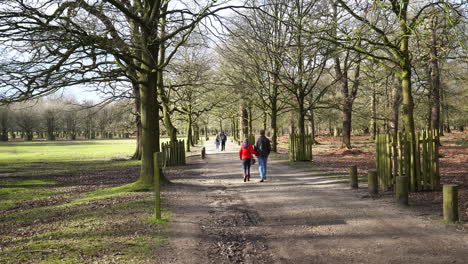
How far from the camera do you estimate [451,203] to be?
6301 millimetres

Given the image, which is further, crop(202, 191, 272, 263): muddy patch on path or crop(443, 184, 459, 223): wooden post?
crop(443, 184, 459, 223): wooden post

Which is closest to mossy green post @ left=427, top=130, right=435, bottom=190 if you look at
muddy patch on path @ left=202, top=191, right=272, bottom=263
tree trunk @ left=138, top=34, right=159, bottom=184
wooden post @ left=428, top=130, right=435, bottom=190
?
wooden post @ left=428, top=130, right=435, bottom=190

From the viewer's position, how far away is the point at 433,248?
505 cm

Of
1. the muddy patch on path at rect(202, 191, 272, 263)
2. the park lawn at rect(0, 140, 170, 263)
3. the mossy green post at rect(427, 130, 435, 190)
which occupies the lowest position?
the muddy patch on path at rect(202, 191, 272, 263)

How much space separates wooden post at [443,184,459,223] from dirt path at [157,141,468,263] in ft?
0.79

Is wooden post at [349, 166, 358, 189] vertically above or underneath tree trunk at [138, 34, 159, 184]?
underneath

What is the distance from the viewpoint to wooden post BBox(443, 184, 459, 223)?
6.28 m

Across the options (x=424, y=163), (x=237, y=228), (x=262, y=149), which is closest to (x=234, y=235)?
(x=237, y=228)

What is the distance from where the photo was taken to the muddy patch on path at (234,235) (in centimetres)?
501

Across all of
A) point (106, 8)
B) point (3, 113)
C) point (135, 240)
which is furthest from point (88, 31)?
point (135, 240)

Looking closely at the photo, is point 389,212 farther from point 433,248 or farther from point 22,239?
point 22,239

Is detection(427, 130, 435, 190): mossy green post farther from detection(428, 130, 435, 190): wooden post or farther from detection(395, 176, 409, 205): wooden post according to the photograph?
detection(395, 176, 409, 205): wooden post

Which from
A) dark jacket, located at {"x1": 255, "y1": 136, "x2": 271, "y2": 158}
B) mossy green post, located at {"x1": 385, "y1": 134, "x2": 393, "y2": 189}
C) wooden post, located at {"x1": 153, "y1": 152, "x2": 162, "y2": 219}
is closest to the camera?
wooden post, located at {"x1": 153, "y1": 152, "x2": 162, "y2": 219}

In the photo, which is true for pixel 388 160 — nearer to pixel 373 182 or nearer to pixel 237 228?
pixel 373 182
